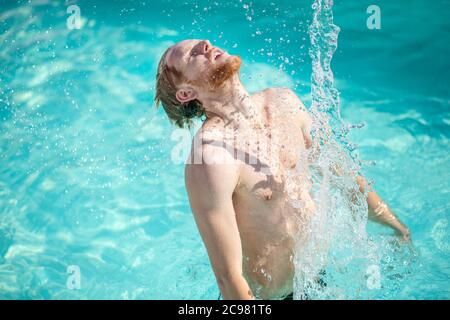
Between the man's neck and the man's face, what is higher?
the man's face

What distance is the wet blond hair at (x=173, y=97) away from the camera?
248 cm

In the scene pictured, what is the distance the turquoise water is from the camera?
160 inches

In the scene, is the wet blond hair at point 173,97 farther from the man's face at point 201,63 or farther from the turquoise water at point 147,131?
the turquoise water at point 147,131

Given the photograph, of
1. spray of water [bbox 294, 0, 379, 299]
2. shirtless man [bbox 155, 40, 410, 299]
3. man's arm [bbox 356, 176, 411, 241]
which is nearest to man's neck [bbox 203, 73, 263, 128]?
shirtless man [bbox 155, 40, 410, 299]

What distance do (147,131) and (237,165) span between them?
3.16 meters

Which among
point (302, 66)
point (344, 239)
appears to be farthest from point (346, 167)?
point (302, 66)

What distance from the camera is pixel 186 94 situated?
8.11ft

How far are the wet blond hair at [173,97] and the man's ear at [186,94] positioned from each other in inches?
1.3

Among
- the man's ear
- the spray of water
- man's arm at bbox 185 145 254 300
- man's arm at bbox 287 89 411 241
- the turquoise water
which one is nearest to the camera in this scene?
man's arm at bbox 185 145 254 300

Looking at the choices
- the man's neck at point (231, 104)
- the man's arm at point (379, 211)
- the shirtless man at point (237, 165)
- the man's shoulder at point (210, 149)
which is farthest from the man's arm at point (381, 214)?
the man's shoulder at point (210, 149)

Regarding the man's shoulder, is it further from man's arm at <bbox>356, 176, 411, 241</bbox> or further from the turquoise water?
the turquoise water

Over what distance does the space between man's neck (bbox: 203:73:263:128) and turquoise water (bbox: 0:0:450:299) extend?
4.70ft
